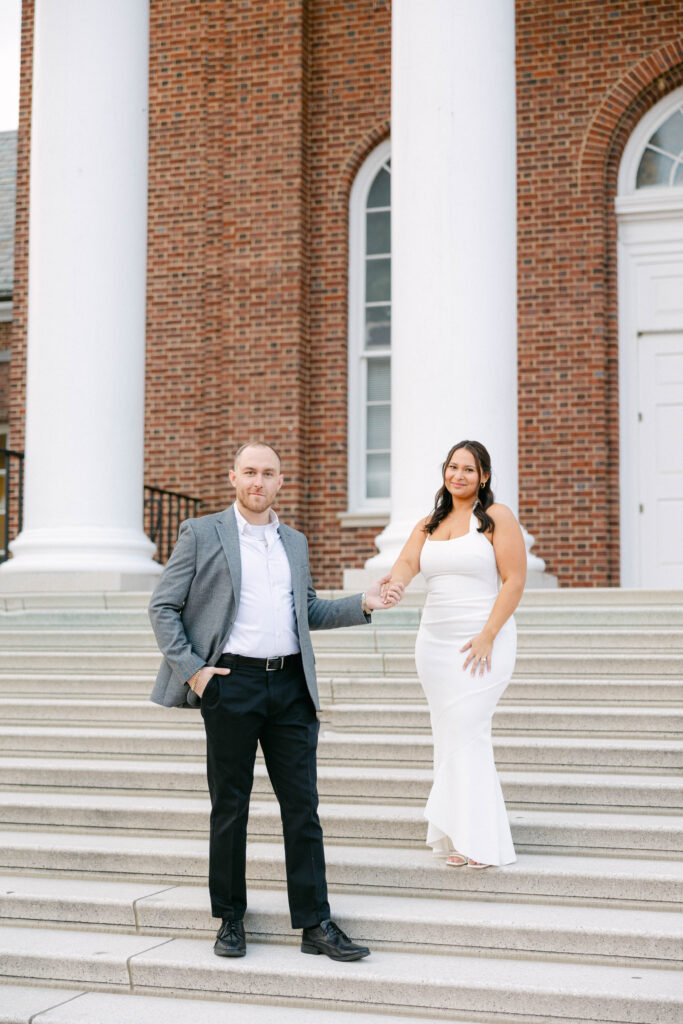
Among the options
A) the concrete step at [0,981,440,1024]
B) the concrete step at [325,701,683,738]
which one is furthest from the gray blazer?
the concrete step at [325,701,683,738]

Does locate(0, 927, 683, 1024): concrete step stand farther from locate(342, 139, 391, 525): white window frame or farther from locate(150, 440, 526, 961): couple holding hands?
locate(342, 139, 391, 525): white window frame

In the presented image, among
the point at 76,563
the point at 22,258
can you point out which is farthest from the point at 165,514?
the point at 76,563

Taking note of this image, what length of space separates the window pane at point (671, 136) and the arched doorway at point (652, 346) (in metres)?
0.01

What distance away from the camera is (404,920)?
→ 4.62 metres

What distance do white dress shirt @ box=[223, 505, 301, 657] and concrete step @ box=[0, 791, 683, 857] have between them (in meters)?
1.29

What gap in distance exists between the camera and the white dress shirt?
4.52 m

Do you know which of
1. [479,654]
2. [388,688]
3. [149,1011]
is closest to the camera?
[149,1011]

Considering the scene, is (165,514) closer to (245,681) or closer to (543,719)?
(543,719)

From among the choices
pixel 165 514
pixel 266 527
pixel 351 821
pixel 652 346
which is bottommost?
pixel 351 821

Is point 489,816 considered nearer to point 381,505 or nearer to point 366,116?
point 381,505

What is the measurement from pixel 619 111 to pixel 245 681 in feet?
31.2

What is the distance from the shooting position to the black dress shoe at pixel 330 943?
4.43m

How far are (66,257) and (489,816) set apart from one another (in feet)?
21.0

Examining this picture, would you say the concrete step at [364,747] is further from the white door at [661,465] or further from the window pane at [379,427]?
the window pane at [379,427]
